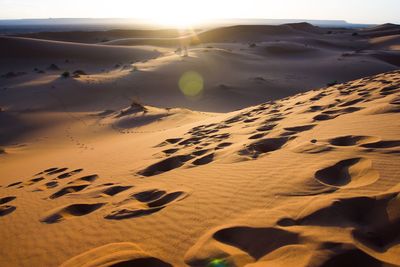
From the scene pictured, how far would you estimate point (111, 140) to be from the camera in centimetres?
874

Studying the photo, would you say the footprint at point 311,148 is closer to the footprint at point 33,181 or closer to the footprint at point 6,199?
the footprint at point 6,199

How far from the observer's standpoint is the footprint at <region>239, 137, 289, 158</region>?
168 inches

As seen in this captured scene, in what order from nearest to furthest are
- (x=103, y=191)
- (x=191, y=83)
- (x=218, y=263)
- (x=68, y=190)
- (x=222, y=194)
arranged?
(x=218, y=263) → (x=222, y=194) → (x=103, y=191) → (x=68, y=190) → (x=191, y=83)

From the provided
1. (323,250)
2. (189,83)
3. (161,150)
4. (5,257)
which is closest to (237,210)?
(323,250)

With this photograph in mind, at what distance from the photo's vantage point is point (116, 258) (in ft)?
7.30

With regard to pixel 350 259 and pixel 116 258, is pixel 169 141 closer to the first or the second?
pixel 116 258

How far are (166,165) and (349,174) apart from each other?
2.40 m

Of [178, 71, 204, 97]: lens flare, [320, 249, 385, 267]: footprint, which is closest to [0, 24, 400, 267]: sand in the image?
[320, 249, 385, 267]: footprint

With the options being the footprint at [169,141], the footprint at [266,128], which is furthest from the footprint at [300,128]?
the footprint at [169,141]

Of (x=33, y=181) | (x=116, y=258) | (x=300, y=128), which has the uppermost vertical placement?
(x=300, y=128)

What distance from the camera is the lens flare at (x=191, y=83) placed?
53.8 ft

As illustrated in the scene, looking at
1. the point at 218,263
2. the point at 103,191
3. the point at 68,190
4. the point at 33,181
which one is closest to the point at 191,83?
the point at 33,181

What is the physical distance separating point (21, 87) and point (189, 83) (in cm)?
745

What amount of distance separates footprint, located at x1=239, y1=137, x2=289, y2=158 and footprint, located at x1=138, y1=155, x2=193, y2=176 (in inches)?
32.0
